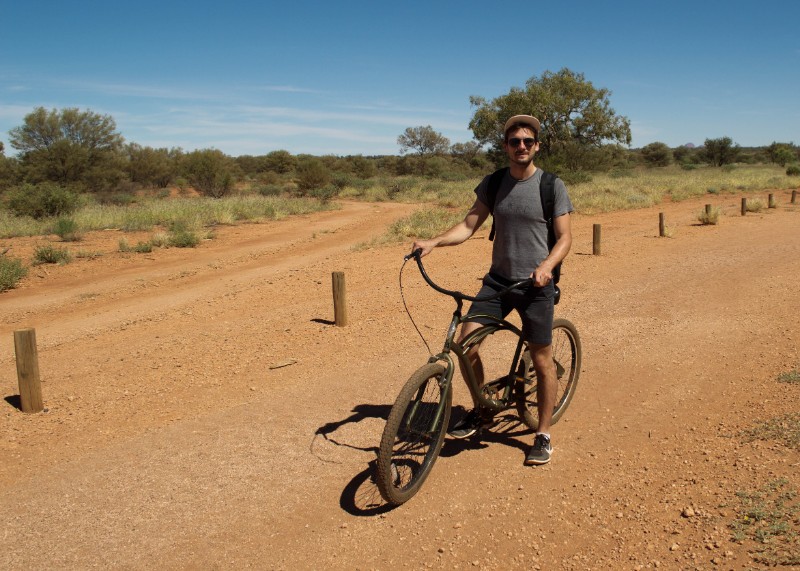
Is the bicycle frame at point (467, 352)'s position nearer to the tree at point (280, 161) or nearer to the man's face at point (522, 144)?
the man's face at point (522, 144)

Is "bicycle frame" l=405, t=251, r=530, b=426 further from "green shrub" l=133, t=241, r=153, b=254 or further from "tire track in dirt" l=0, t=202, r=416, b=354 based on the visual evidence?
"green shrub" l=133, t=241, r=153, b=254

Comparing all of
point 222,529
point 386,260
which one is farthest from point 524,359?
point 386,260

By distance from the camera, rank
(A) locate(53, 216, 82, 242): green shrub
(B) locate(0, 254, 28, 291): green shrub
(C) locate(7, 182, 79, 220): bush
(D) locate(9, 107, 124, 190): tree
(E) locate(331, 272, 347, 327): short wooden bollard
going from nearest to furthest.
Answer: (E) locate(331, 272, 347, 327): short wooden bollard < (B) locate(0, 254, 28, 291): green shrub < (A) locate(53, 216, 82, 242): green shrub < (C) locate(7, 182, 79, 220): bush < (D) locate(9, 107, 124, 190): tree

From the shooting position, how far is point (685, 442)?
430 cm

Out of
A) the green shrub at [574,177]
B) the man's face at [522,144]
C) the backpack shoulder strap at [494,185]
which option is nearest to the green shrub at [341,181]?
the green shrub at [574,177]

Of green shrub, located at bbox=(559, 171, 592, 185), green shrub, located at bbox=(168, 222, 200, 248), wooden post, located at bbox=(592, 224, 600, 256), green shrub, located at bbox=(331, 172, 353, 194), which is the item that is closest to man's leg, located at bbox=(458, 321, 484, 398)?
wooden post, located at bbox=(592, 224, 600, 256)

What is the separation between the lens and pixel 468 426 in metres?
4.21

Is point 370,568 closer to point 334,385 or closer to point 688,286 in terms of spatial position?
point 334,385

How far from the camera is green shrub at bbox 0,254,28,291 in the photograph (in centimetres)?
1270

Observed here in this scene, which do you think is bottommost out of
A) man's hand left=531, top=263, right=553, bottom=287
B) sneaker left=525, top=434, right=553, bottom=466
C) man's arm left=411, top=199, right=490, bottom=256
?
sneaker left=525, top=434, right=553, bottom=466

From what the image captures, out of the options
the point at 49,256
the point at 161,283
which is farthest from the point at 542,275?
the point at 49,256

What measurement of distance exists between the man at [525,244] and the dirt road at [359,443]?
0.72 metres

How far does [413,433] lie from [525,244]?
1.29 m

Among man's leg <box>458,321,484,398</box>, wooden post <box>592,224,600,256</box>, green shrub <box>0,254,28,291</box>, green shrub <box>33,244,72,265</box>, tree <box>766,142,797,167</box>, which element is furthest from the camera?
tree <box>766,142,797,167</box>
